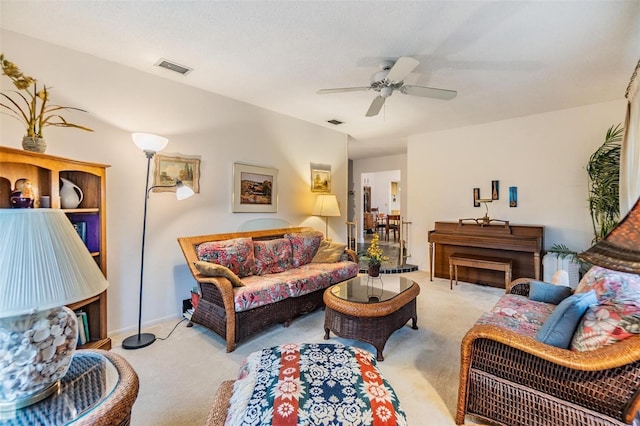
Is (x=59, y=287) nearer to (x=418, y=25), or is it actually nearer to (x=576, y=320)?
(x=576, y=320)

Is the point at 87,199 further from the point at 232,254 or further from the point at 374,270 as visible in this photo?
the point at 374,270

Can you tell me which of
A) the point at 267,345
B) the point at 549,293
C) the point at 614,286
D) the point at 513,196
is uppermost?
the point at 513,196

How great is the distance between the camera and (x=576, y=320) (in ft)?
4.60

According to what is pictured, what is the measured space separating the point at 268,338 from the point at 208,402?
864 mm

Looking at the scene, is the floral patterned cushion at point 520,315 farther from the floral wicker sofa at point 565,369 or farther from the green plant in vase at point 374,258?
the green plant in vase at point 374,258

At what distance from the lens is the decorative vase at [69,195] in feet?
7.16

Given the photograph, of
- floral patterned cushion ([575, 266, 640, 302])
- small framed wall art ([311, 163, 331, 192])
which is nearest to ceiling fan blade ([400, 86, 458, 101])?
floral patterned cushion ([575, 266, 640, 302])

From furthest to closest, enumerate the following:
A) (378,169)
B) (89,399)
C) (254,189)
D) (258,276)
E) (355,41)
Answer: (378,169), (254,189), (258,276), (355,41), (89,399)

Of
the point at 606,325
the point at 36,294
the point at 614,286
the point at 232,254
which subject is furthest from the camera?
the point at 232,254

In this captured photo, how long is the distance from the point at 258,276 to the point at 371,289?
Result: 1255mm

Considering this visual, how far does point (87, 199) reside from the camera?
237 centimetres

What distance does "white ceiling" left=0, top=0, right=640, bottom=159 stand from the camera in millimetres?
1936

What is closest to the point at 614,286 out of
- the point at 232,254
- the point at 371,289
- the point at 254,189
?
the point at 371,289

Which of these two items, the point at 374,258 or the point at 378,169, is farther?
the point at 378,169
